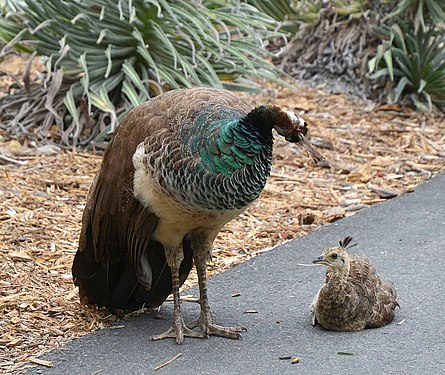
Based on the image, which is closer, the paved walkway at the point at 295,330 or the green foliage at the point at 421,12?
the paved walkway at the point at 295,330

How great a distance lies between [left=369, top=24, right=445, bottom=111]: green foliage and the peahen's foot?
5081 mm

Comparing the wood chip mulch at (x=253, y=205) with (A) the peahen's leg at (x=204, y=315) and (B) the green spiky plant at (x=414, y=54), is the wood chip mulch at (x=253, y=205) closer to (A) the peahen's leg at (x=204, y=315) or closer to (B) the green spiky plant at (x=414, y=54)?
(B) the green spiky plant at (x=414, y=54)

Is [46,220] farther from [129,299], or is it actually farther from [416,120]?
[416,120]

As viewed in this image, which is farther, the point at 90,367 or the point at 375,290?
the point at 375,290

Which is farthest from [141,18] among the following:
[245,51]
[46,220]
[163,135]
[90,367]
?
[90,367]

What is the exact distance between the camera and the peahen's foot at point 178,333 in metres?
4.97

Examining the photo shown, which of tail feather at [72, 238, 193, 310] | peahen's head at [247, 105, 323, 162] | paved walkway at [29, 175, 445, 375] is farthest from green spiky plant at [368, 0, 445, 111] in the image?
peahen's head at [247, 105, 323, 162]

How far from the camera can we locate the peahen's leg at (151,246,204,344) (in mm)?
4961

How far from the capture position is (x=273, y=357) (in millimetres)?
A: 4723

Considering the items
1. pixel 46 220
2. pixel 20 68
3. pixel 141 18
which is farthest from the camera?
pixel 20 68

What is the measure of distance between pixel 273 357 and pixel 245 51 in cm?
426

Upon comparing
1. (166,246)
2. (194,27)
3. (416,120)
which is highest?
(194,27)

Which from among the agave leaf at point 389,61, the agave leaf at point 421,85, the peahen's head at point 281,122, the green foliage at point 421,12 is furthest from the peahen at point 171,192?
the green foliage at point 421,12

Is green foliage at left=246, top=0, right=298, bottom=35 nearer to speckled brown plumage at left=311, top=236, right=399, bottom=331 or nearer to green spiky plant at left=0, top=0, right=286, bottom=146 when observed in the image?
green spiky plant at left=0, top=0, right=286, bottom=146
